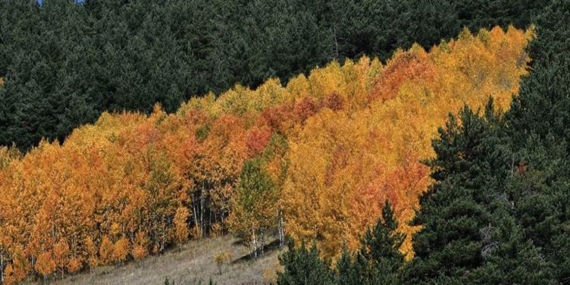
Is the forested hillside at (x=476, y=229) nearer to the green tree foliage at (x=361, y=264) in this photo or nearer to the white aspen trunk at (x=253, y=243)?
the green tree foliage at (x=361, y=264)

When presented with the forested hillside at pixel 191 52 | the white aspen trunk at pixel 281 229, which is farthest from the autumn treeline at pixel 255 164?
the forested hillside at pixel 191 52

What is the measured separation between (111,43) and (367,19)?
2015 inches

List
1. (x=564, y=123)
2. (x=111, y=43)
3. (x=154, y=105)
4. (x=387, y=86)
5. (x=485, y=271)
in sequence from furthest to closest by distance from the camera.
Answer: (x=111, y=43), (x=154, y=105), (x=387, y=86), (x=564, y=123), (x=485, y=271)

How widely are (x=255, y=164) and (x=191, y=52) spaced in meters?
68.7

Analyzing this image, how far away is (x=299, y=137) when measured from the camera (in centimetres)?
8212

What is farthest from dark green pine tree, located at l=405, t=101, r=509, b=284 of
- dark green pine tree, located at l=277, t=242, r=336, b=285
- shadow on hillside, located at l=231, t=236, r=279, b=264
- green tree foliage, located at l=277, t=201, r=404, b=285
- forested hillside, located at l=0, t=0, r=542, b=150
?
forested hillside, located at l=0, t=0, r=542, b=150

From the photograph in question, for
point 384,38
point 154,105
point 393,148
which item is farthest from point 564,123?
point 154,105

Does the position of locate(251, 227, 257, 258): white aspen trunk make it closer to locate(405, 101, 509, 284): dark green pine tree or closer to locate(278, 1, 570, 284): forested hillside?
locate(278, 1, 570, 284): forested hillside

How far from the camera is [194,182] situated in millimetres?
84562

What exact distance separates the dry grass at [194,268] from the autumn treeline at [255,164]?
1.56 meters

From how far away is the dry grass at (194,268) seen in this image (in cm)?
5706

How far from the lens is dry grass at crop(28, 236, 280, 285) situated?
57.1 m

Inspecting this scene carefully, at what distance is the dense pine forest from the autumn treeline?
0.27 meters

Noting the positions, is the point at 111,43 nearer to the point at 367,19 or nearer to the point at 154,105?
the point at 154,105
